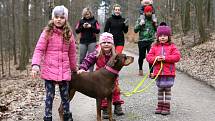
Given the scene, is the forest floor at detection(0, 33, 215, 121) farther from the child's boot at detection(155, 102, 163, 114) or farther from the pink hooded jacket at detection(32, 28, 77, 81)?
the child's boot at detection(155, 102, 163, 114)

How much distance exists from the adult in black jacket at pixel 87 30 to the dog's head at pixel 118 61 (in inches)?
184

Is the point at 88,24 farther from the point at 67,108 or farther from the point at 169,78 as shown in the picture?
the point at 67,108

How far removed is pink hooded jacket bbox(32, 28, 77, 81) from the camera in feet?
20.2

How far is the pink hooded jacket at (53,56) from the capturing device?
617 centimetres

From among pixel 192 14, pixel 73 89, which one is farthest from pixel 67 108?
pixel 192 14

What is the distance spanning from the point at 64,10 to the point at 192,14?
23672 millimetres

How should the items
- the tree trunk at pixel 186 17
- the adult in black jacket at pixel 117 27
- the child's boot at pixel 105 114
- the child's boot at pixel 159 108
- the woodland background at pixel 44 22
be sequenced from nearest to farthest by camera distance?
the child's boot at pixel 105 114, the child's boot at pixel 159 108, the adult in black jacket at pixel 117 27, the woodland background at pixel 44 22, the tree trunk at pixel 186 17

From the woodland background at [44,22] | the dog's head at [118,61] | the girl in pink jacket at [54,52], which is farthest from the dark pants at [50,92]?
the woodland background at [44,22]

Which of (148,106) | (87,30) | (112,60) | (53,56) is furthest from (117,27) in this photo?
(53,56)

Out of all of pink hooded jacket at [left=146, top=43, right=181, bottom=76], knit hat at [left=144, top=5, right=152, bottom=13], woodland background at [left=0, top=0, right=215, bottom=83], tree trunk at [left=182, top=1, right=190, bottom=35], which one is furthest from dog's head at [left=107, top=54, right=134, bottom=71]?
tree trunk at [left=182, top=1, right=190, bottom=35]

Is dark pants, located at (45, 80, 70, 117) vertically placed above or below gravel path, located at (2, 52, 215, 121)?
above

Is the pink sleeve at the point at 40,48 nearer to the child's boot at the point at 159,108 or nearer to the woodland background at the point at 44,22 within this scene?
the child's boot at the point at 159,108

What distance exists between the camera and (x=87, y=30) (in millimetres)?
11188

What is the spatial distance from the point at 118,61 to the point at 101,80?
425mm
